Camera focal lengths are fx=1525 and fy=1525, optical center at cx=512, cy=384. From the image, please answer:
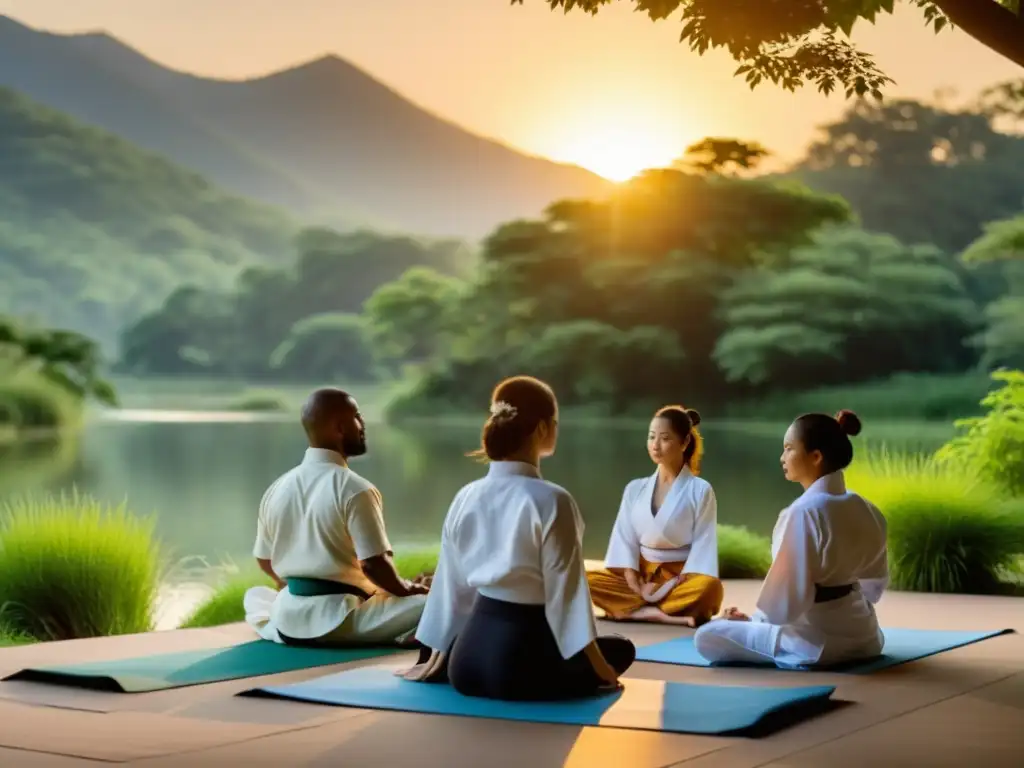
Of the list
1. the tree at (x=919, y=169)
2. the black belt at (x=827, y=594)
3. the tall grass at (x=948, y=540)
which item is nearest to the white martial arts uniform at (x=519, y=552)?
the black belt at (x=827, y=594)

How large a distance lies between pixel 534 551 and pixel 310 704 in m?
0.75

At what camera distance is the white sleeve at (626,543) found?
6.19 metres

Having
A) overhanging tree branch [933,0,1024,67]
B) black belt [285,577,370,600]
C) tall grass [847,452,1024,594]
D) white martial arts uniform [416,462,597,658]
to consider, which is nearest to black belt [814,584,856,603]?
white martial arts uniform [416,462,597,658]

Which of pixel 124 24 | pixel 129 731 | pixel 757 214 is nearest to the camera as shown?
pixel 129 731

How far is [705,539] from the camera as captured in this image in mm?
6016

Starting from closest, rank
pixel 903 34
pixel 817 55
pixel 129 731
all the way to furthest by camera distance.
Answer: pixel 129 731 → pixel 817 55 → pixel 903 34

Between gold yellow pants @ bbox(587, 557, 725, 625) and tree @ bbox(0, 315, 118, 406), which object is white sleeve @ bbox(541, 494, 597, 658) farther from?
tree @ bbox(0, 315, 118, 406)

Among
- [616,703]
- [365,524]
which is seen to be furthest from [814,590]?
[365,524]

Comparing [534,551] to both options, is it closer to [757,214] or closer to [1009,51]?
[1009,51]

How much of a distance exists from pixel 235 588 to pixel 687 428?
2597 mm

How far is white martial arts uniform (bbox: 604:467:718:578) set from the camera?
19.7ft

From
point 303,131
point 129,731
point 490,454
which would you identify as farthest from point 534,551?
point 303,131

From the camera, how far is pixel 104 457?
1482cm

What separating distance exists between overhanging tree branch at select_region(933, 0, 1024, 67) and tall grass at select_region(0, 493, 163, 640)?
424cm
